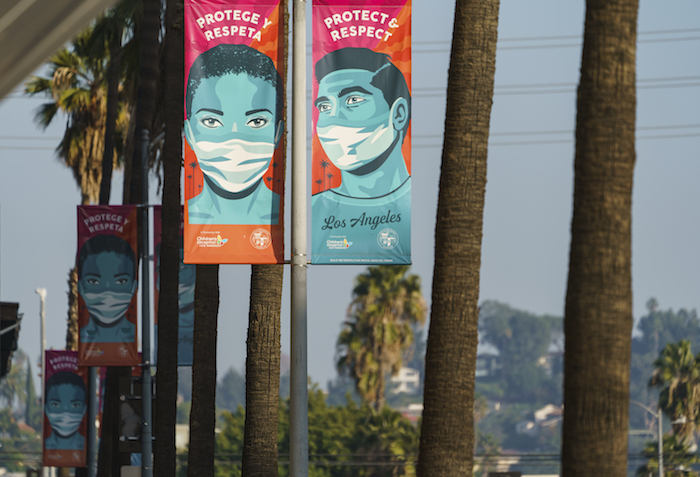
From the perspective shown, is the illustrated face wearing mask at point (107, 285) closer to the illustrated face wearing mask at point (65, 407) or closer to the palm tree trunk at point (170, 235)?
the palm tree trunk at point (170, 235)

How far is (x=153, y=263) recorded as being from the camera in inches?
888

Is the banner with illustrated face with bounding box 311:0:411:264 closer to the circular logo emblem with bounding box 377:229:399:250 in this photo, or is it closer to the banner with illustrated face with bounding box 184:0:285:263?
the circular logo emblem with bounding box 377:229:399:250

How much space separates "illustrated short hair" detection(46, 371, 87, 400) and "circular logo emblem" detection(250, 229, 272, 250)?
24032 millimetres

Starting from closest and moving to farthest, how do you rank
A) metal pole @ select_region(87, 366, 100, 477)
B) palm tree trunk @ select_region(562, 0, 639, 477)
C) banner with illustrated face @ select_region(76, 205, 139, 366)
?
palm tree trunk @ select_region(562, 0, 639, 477)
banner with illustrated face @ select_region(76, 205, 139, 366)
metal pole @ select_region(87, 366, 100, 477)

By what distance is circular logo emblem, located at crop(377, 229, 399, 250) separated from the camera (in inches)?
382

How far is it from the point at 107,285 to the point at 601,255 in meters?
16.4

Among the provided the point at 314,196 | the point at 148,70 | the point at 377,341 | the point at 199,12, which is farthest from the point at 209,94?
the point at 377,341

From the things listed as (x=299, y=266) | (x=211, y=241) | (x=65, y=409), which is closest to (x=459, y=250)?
(x=299, y=266)

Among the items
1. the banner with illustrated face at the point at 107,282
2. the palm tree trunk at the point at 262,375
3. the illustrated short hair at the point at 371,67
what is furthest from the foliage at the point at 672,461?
the illustrated short hair at the point at 371,67

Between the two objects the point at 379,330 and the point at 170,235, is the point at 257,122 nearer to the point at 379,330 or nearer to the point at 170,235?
the point at 170,235

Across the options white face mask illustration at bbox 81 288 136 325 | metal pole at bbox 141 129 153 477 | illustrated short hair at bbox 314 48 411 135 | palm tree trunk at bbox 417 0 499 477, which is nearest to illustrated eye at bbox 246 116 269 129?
illustrated short hair at bbox 314 48 411 135

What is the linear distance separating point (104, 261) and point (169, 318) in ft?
9.99

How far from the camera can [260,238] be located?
10.1m

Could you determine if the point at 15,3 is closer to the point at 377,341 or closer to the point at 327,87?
the point at 327,87
